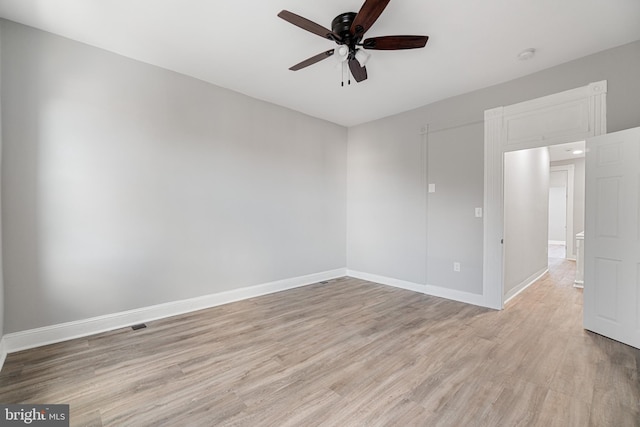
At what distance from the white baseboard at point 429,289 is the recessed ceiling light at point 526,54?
2849mm

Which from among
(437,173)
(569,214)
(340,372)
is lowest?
(340,372)

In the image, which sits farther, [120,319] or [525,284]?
[525,284]

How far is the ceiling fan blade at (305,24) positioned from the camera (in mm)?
1903

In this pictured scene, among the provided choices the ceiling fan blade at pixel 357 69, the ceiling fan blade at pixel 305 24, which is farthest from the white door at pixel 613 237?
the ceiling fan blade at pixel 305 24

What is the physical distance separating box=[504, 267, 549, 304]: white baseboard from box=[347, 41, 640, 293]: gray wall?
0.65 metres

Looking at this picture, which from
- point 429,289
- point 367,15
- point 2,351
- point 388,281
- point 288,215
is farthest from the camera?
point 388,281

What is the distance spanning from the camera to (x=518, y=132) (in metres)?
3.39

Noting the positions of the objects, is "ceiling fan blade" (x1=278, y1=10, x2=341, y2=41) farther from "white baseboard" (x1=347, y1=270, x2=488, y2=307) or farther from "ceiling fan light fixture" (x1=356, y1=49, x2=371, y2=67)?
"white baseboard" (x1=347, y1=270, x2=488, y2=307)

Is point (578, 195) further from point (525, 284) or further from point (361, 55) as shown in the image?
point (361, 55)

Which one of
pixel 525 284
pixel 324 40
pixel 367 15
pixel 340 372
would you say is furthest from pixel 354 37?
pixel 525 284

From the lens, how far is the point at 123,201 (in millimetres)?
2965

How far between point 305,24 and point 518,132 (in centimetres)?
291

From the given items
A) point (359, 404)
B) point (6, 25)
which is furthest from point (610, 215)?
point (6, 25)

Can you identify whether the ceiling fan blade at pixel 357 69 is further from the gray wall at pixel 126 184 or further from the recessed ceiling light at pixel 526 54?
the gray wall at pixel 126 184
